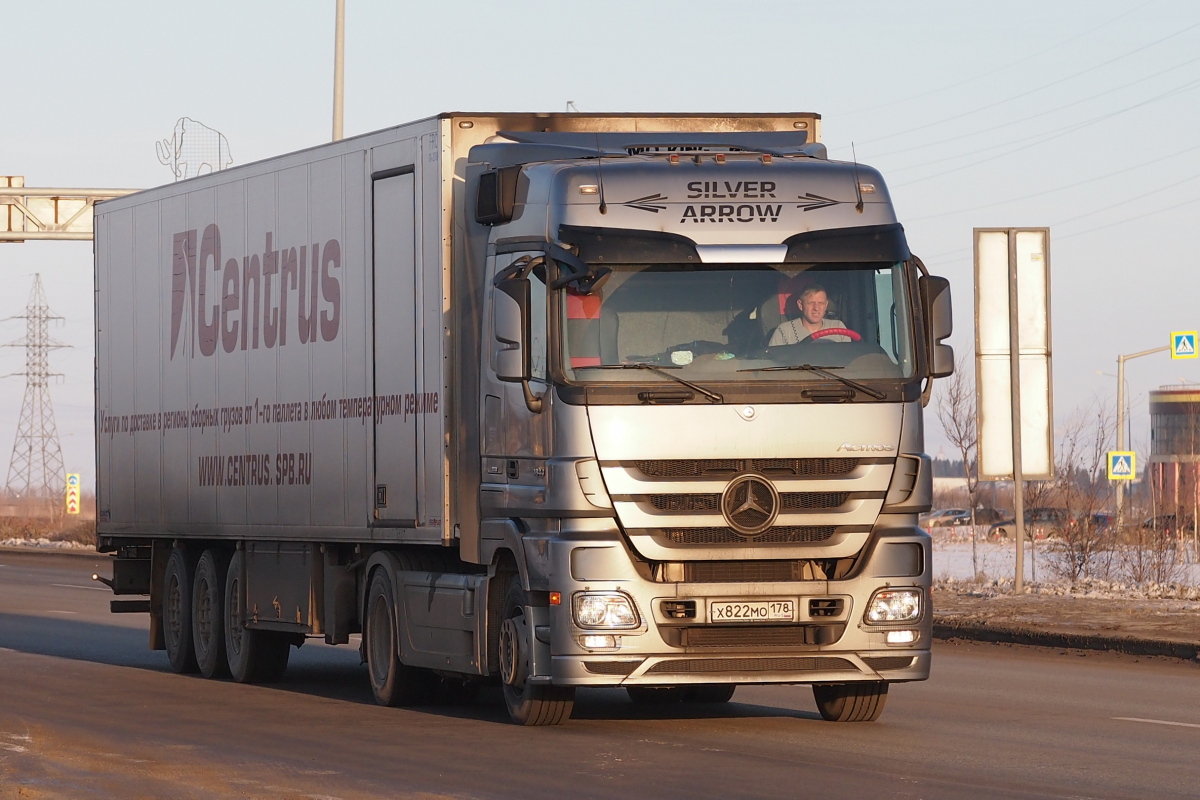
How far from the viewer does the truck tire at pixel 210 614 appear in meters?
17.9

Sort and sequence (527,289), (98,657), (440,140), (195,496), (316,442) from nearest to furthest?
(527,289), (440,140), (316,442), (195,496), (98,657)

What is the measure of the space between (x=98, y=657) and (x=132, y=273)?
12.9 feet

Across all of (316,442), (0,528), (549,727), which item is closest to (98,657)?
(316,442)

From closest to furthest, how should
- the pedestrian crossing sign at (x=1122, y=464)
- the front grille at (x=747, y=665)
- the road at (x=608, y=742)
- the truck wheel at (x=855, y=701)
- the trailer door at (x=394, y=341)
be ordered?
1. the road at (x=608, y=742)
2. the front grille at (x=747, y=665)
3. the truck wheel at (x=855, y=701)
4. the trailer door at (x=394, y=341)
5. the pedestrian crossing sign at (x=1122, y=464)

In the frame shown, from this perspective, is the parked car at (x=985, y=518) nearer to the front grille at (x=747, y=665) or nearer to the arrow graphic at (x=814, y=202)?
the arrow graphic at (x=814, y=202)

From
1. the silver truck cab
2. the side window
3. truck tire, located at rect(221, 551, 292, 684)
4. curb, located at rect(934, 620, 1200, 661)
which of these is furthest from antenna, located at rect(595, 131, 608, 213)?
curb, located at rect(934, 620, 1200, 661)

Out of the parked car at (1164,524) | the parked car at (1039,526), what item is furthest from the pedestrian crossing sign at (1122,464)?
the parked car at (1164,524)

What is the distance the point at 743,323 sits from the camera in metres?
12.6

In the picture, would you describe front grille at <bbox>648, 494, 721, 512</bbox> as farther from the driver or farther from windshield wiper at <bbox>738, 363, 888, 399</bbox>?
the driver

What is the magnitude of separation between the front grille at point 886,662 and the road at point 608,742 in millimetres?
413

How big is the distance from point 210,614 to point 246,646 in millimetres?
960

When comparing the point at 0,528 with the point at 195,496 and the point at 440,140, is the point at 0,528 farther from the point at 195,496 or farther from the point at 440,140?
the point at 440,140

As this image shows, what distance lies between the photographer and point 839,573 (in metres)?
12.6

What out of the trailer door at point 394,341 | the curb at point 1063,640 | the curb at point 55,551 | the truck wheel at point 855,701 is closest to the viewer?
the truck wheel at point 855,701
